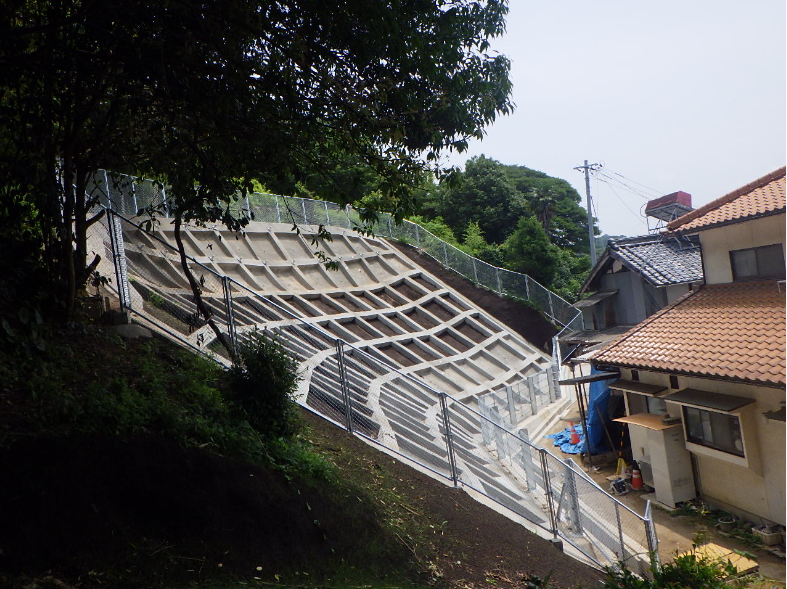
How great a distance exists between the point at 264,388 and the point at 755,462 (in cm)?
906

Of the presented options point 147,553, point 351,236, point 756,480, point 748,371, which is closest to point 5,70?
point 147,553

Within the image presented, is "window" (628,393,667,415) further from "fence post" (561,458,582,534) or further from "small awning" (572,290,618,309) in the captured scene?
"small awning" (572,290,618,309)

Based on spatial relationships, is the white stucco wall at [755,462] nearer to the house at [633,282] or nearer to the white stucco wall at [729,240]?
the white stucco wall at [729,240]

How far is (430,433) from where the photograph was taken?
10500mm

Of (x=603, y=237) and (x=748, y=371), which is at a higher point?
(x=603, y=237)

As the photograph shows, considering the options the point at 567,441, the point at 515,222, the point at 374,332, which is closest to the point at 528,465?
the point at 567,441

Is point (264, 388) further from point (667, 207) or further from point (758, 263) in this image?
point (667, 207)

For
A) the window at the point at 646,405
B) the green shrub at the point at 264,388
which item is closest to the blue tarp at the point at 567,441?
the window at the point at 646,405

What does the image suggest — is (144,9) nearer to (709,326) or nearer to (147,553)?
(147,553)

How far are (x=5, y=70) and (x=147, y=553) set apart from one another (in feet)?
14.8

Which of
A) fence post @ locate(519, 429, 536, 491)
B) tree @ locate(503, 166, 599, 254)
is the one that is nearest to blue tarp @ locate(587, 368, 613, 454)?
fence post @ locate(519, 429, 536, 491)

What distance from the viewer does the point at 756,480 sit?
1064 cm

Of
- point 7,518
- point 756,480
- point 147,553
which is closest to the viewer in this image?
point 7,518

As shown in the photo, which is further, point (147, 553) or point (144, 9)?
point (144, 9)
